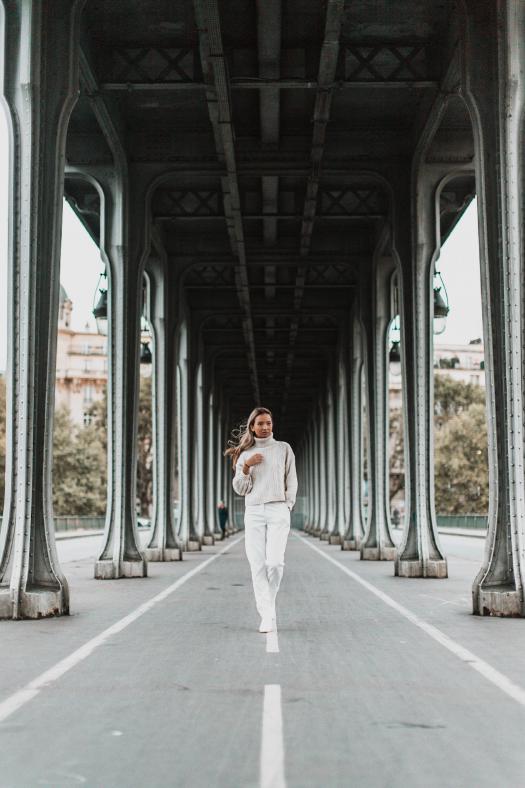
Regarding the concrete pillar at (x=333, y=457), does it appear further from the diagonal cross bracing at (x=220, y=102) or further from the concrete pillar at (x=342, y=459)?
the diagonal cross bracing at (x=220, y=102)

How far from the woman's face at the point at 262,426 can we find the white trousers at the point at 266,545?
672 mm

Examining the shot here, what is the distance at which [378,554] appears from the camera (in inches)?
1111

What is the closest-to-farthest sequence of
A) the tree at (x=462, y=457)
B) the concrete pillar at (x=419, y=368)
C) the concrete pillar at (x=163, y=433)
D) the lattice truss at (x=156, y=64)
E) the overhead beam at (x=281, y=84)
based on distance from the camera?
the overhead beam at (x=281, y=84), the lattice truss at (x=156, y=64), the concrete pillar at (x=419, y=368), the concrete pillar at (x=163, y=433), the tree at (x=462, y=457)

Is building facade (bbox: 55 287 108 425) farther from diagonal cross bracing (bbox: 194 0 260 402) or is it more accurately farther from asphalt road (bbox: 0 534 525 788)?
asphalt road (bbox: 0 534 525 788)

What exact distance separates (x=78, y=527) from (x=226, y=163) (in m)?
49.8

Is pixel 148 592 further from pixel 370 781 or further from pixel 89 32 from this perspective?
pixel 370 781

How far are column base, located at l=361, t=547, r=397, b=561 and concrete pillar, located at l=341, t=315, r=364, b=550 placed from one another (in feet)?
27.2

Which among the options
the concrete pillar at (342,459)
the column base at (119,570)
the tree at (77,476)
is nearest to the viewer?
the column base at (119,570)

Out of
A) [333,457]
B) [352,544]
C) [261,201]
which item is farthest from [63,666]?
[333,457]

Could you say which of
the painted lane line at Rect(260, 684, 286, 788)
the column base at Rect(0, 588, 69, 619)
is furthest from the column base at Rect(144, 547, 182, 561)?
the painted lane line at Rect(260, 684, 286, 788)

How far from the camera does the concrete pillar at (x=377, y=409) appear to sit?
2848cm

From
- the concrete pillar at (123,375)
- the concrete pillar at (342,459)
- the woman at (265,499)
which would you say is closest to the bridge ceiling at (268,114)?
the concrete pillar at (123,375)

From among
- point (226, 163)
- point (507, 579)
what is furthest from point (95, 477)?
point (507, 579)

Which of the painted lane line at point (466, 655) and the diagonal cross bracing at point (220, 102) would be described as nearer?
the painted lane line at point (466, 655)
